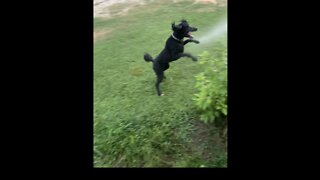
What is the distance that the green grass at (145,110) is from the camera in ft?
13.6

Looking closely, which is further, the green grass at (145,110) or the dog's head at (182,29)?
the dog's head at (182,29)

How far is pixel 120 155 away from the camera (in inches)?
165

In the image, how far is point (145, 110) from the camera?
4.83 m

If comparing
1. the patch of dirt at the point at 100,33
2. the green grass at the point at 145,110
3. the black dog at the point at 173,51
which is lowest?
the green grass at the point at 145,110

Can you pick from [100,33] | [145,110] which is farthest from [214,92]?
[100,33]

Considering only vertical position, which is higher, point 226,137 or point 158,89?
point 158,89

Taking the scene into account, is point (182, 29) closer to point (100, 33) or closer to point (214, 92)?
point (214, 92)

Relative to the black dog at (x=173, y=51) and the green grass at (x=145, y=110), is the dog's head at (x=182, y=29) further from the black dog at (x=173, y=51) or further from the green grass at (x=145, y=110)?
the green grass at (x=145, y=110)

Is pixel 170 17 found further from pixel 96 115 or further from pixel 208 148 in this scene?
pixel 208 148

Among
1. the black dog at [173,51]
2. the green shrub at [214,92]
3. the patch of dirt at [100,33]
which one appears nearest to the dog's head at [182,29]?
the black dog at [173,51]

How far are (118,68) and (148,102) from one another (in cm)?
116

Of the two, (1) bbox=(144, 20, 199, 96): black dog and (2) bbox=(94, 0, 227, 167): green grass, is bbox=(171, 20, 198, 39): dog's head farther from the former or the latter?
(2) bbox=(94, 0, 227, 167): green grass

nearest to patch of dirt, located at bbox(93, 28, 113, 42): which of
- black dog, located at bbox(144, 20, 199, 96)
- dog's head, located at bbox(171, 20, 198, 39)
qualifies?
black dog, located at bbox(144, 20, 199, 96)

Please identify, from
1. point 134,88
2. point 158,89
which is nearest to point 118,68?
point 134,88
